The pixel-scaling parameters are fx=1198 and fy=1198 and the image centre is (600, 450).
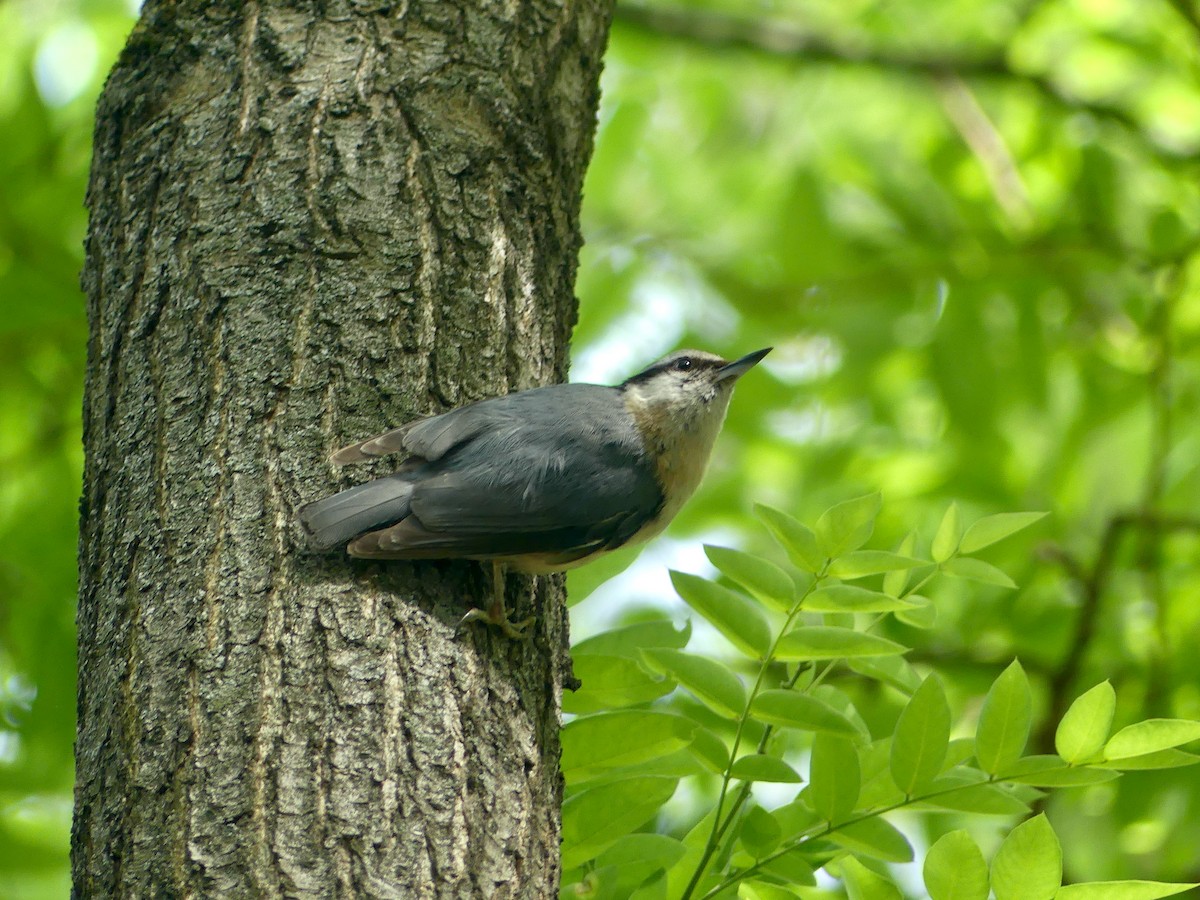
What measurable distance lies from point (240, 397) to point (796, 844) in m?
1.24

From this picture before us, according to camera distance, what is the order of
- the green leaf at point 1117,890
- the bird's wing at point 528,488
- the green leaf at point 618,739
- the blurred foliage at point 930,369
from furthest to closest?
the blurred foliage at point 930,369 < the bird's wing at point 528,488 < the green leaf at point 618,739 < the green leaf at point 1117,890

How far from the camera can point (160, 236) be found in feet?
7.75

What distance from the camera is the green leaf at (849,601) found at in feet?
6.44

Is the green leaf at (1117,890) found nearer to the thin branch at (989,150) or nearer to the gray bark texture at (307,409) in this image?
the gray bark texture at (307,409)

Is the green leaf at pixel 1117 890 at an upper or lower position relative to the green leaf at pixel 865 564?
lower

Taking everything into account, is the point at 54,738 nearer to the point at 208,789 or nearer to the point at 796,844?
the point at 208,789

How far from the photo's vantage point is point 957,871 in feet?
5.85

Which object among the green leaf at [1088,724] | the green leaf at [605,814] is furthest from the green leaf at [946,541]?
the green leaf at [605,814]

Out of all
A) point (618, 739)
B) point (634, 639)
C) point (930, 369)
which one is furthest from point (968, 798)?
point (930, 369)

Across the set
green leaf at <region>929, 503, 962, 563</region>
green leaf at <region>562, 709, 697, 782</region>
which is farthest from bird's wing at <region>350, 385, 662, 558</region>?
green leaf at <region>929, 503, 962, 563</region>

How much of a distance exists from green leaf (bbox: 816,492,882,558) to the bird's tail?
0.79 meters

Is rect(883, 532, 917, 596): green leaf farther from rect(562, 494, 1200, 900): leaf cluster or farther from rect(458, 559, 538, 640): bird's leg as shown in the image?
rect(458, 559, 538, 640): bird's leg

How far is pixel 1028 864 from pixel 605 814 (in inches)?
27.9

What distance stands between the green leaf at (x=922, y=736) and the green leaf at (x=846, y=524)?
27 cm
